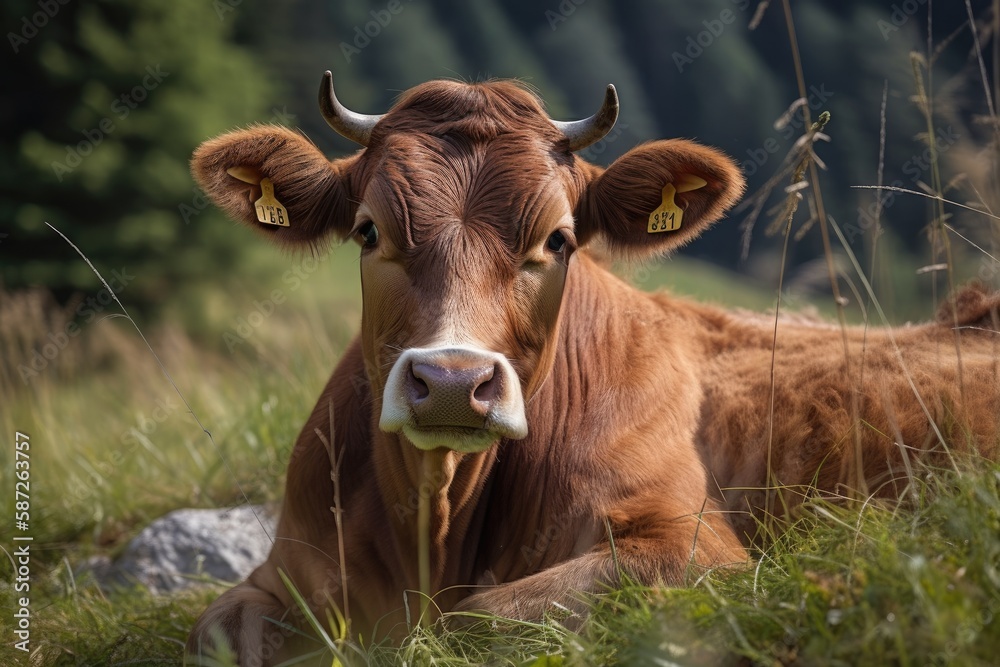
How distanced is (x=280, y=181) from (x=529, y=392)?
1509 millimetres

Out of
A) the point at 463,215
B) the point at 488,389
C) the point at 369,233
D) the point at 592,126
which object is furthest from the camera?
the point at 592,126

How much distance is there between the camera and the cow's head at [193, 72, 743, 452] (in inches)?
125

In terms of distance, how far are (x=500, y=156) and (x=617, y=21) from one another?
40.6 meters

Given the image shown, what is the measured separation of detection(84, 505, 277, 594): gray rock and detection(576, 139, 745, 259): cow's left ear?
9.47 feet

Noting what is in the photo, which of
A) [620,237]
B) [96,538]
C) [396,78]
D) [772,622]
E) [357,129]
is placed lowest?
[96,538]

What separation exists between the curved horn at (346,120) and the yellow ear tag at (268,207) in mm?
443

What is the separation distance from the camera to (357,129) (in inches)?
161

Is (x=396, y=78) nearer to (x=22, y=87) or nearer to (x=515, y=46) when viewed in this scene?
(x=515, y=46)

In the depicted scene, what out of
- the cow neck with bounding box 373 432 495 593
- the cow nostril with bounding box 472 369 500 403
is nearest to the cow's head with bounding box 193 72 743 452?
the cow nostril with bounding box 472 369 500 403

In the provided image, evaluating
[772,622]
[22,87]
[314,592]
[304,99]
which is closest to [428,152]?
[314,592]

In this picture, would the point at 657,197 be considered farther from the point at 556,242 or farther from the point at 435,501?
the point at 435,501

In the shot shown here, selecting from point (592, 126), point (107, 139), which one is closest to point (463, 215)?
point (592, 126)

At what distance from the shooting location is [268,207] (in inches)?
168

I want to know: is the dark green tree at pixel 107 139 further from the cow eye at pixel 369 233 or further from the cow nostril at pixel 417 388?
the cow nostril at pixel 417 388
